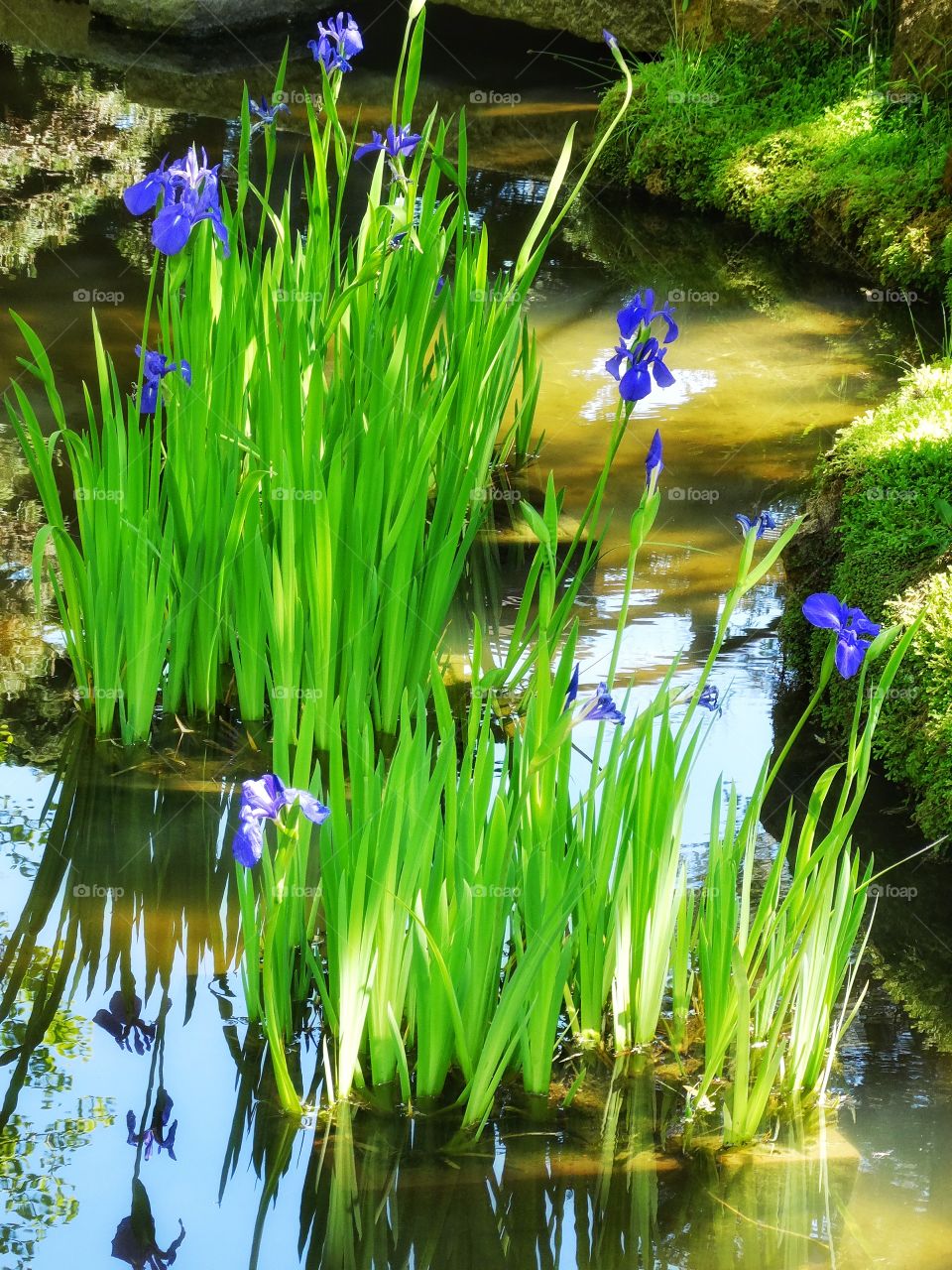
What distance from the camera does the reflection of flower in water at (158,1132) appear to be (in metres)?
1.91

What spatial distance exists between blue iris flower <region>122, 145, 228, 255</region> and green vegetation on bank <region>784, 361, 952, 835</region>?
5.48ft

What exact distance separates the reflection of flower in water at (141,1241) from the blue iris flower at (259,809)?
55 centimetres

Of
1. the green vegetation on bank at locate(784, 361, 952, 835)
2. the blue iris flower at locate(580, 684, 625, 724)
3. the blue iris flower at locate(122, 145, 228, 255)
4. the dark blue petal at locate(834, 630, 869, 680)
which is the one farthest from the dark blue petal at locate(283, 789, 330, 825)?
the green vegetation on bank at locate(784, 361, 952, 835)

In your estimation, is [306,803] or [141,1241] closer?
[306,803]

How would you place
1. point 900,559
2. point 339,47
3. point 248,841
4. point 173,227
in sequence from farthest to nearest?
point 900,559, point 339,47, point 173,227, point 248,841

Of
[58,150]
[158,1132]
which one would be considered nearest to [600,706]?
[158,1132]

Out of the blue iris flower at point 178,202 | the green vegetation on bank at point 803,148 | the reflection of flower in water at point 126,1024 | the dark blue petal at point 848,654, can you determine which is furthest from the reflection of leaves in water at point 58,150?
the dark blue petal at point 848,654

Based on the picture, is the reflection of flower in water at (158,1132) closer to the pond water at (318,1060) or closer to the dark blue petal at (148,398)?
the pond water at (318,1060)

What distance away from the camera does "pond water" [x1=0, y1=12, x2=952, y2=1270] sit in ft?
5.97

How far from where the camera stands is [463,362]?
10.3 ft

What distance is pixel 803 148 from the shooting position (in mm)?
6695

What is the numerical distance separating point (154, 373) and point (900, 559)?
5.83 feet

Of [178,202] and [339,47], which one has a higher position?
[339,47]

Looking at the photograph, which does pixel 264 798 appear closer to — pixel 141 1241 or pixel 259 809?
pixel 259 809
